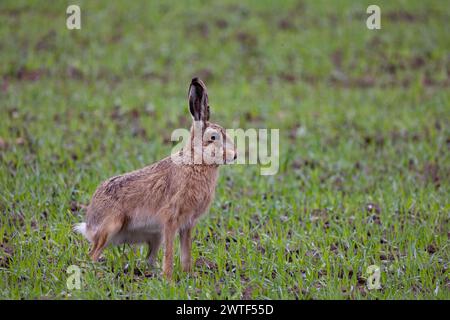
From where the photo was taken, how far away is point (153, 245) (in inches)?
229

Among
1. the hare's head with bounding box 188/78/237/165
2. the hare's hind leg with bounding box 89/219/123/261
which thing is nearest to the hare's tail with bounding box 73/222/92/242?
the hare's hind leg with bounding box 89/219/123/261

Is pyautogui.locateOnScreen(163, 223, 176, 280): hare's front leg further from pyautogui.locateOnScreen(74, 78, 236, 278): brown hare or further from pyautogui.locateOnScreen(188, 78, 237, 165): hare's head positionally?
pyautogui.locateOnScreen(188, 78, 237, 165): hare's head

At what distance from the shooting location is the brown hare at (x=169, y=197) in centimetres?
540

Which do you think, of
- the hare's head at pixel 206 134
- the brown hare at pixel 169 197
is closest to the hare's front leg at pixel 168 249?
the brown hare at pixel 169 197

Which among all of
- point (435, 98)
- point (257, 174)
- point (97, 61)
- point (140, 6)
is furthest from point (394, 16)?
point (257, 174)

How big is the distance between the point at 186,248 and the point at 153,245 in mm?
325

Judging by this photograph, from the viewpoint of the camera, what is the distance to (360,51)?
14602mm

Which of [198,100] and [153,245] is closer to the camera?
[198,100]

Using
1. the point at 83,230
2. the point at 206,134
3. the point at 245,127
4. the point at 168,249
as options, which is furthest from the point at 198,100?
the point at 245,127

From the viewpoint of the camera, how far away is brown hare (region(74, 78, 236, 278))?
5398 mm

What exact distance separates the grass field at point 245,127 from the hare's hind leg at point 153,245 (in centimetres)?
9

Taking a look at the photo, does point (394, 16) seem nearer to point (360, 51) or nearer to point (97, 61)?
point (360, 51)

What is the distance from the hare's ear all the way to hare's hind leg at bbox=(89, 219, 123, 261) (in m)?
1.07

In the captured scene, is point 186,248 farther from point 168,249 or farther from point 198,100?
point 198,100
